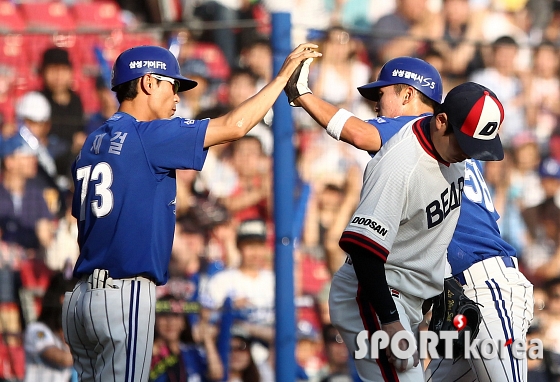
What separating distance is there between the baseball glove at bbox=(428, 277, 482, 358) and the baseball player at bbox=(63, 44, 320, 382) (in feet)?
4.47

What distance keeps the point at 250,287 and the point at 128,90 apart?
2489 millimetres

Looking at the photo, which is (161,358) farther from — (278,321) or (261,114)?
(261,114)

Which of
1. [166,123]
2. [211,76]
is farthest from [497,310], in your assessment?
[211,76]

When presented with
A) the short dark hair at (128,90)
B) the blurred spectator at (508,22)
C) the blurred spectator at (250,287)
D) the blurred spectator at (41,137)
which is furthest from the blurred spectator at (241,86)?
the blurred spectator at (508,22)

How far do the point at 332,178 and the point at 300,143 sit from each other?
40cm

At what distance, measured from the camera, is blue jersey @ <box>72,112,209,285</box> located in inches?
163

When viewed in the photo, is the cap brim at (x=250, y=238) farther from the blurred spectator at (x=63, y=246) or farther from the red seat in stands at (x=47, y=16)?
the red seat in stands at (x=47, y=16)

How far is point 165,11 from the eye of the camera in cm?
978

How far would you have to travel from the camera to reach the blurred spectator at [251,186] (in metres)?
6.61

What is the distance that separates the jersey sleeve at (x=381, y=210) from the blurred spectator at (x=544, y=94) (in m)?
4.17

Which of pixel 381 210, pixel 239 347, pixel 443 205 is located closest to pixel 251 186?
pixel 239 347

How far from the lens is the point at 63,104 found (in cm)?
696

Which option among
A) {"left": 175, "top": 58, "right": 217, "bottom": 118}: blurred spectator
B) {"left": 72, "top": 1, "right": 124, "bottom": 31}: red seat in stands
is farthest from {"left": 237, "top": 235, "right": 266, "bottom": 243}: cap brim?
{"left": 72, "top": 1, "right": 124, "bottom": 31}: red seat in stands

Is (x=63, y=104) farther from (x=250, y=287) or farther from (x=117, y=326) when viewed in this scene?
(x=117, y=326)
